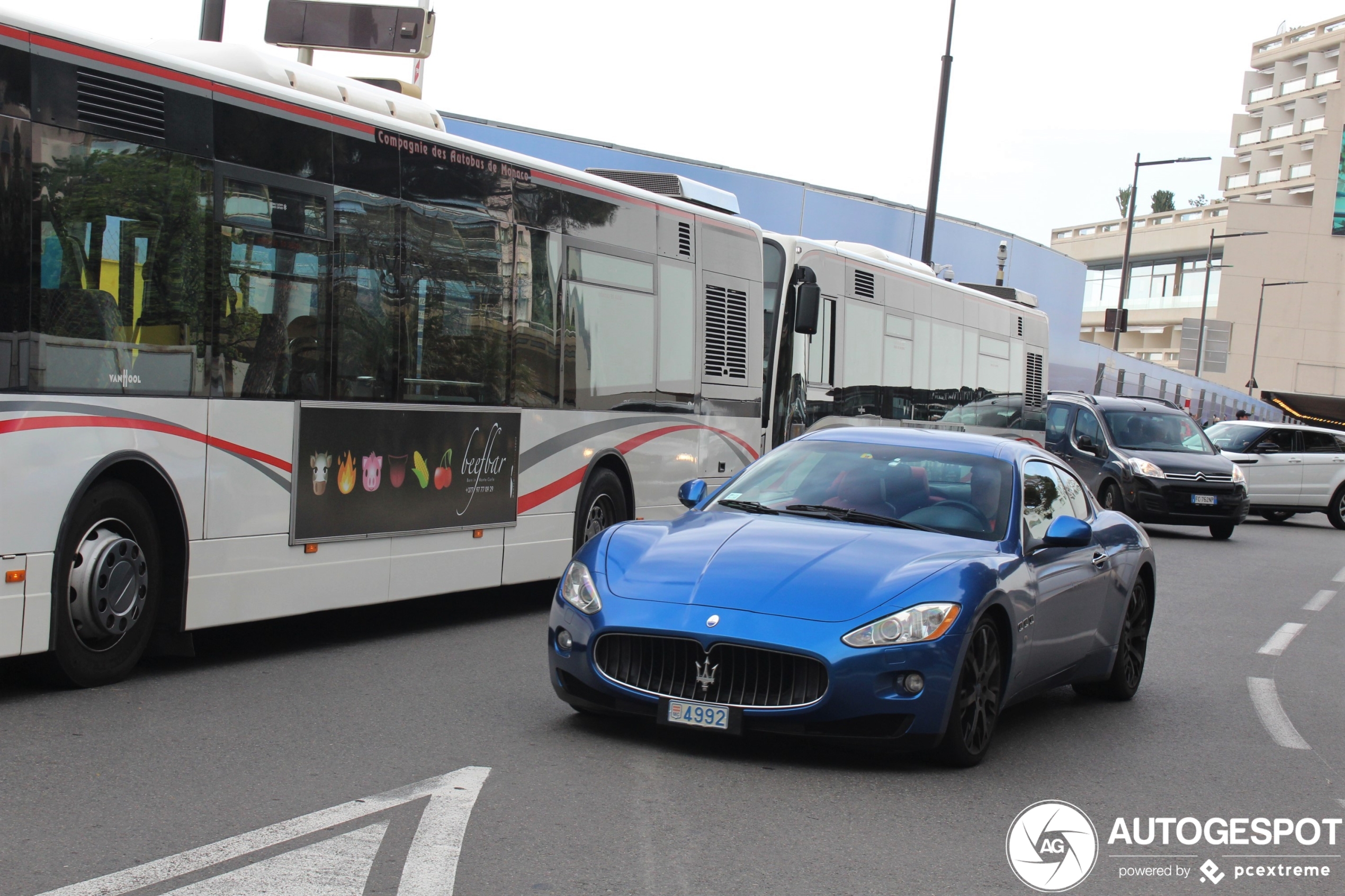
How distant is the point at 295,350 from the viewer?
8.52 meters

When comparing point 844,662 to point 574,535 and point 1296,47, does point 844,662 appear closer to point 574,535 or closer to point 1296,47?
point 574,535

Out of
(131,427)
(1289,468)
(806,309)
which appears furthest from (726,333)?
(1289,468)

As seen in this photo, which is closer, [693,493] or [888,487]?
[888,487]

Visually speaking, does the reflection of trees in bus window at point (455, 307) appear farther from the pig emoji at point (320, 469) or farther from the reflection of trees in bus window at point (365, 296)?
the pig emoji at point (320, 469)

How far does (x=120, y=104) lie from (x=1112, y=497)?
60.0 ft

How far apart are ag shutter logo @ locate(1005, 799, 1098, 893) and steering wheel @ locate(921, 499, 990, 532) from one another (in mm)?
1611

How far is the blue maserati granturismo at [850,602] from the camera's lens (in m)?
6.07

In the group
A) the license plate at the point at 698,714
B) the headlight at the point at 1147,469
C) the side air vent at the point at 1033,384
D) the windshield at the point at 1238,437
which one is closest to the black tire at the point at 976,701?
the license plate at the point at 698,714

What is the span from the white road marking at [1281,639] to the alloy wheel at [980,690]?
5.13m

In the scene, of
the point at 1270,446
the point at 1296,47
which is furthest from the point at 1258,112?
the point at 1270,446

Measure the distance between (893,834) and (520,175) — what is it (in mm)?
6550

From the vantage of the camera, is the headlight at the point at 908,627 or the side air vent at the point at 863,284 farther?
the side air vent at the point at 863,284

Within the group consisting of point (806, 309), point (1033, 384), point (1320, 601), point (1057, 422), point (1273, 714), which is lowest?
point (1320, 601)

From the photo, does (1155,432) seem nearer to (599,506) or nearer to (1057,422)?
(1057,422)
